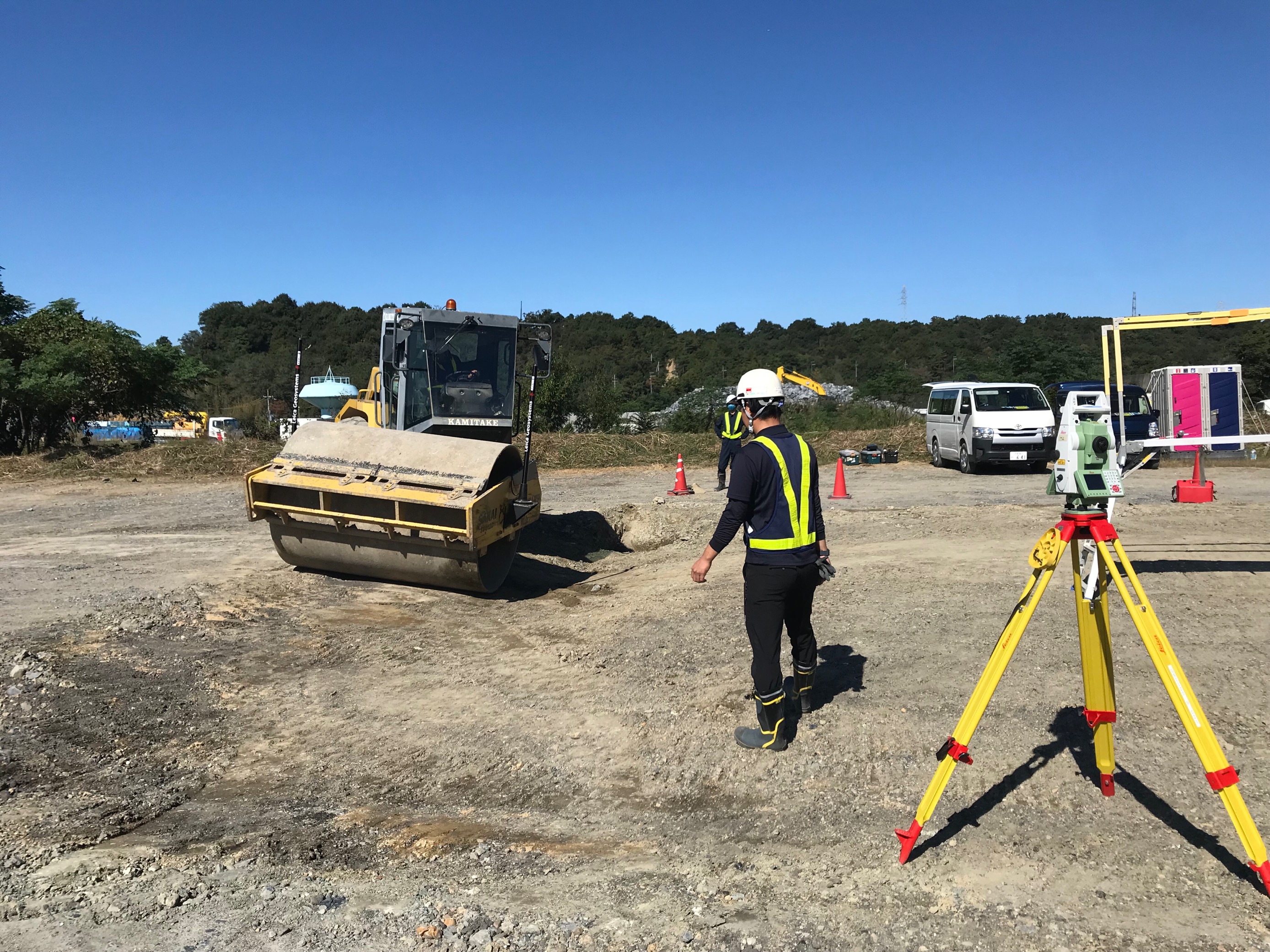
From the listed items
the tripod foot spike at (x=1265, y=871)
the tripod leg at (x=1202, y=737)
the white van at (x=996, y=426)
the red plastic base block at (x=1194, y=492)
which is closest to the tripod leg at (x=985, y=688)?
the tripod leg at (x=1202, y=737)

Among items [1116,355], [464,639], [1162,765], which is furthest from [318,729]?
[1116,355]

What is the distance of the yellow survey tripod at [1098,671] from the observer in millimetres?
3334

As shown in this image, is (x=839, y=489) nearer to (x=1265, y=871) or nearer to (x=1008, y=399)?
(x=1008, y=399)

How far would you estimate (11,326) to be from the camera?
25031mm

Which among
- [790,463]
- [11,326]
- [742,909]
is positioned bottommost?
[742,909]

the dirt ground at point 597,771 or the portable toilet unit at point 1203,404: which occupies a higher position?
the portable toilet unit at point 1203,404

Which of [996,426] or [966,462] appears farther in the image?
[966,462]

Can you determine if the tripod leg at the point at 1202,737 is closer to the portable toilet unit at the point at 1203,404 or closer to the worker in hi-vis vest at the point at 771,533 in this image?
the worker in hi-vis vest at the point at 771,533

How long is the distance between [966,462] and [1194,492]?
25.1ft

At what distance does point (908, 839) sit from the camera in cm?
370

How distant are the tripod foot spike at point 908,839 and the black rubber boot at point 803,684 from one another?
5.25ft

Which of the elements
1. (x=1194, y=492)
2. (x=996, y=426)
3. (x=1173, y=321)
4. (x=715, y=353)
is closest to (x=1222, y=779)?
(x=1173, y=321)

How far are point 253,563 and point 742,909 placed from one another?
8613 millimetres

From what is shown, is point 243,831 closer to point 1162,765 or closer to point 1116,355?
point 1162,765
